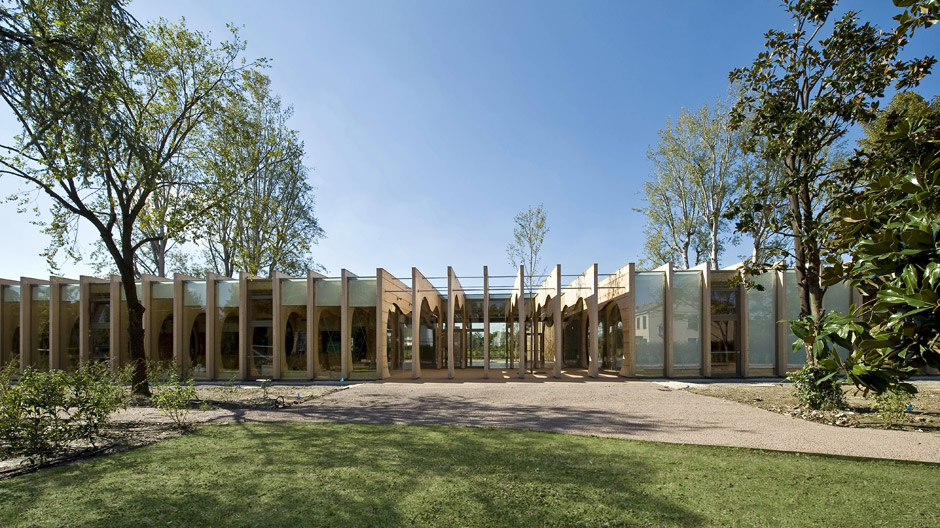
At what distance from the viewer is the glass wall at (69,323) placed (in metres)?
21.9

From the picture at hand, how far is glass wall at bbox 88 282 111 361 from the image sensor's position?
21.5 meters

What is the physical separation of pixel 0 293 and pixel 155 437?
832 inches

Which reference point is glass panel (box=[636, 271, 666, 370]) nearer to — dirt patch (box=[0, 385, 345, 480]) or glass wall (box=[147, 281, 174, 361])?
dirt patch (box=[0, 385, 345, 480])

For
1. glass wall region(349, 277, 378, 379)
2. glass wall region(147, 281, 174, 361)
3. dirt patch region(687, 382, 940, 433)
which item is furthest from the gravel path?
glass wall region(147, 281, 174, 361)

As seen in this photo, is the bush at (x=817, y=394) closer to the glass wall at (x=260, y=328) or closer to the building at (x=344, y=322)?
the building at (x=344, y=322)

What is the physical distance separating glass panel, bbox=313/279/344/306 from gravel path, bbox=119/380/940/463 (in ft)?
16.8

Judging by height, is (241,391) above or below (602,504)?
below

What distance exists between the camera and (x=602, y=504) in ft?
15.4

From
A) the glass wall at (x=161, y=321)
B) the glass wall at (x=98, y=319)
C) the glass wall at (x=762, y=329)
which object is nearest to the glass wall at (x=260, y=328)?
the glass wall at (x=161, y=321)

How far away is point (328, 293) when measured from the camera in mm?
20062

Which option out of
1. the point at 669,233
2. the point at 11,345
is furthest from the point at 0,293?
the point at 669,233

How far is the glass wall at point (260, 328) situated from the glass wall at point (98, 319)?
640cm

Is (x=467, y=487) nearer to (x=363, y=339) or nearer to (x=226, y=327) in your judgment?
(x=363, y=339)

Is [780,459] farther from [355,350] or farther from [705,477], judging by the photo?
[355,350]
